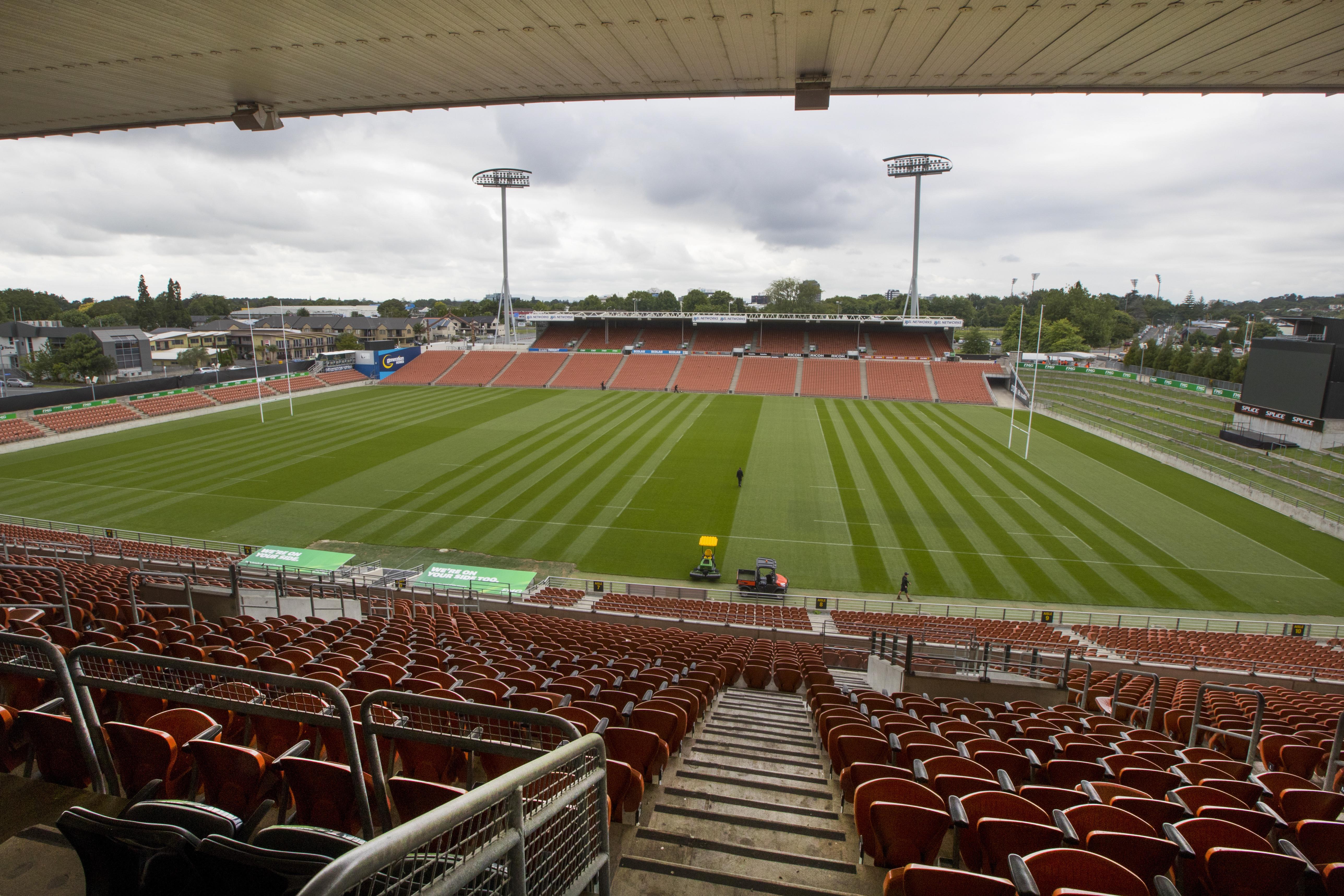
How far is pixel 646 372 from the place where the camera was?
204 ft

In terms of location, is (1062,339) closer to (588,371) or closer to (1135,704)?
(588,371)

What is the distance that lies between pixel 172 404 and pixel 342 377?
55.7 ft

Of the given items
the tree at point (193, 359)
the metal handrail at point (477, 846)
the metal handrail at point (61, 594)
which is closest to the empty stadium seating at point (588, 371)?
the tree at point (193, 359)

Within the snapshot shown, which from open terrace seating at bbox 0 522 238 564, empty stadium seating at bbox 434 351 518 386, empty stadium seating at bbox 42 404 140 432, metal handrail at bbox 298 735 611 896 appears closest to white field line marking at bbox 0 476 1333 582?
open terrace seating at bbox 0 522 238 564

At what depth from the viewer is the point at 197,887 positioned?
5.93ft

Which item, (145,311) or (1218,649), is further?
(145,311)

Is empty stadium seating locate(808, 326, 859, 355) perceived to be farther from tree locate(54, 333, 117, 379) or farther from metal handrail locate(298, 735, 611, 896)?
tree locate(54, 333, 117, 379)

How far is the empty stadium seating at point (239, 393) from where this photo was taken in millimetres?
48531

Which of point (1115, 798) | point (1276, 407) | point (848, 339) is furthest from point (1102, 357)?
point (1115, 798)

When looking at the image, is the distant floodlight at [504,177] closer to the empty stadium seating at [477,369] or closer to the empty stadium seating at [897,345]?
the empty stadium seating at [477,369]

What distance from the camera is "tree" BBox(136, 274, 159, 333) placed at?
351 feet

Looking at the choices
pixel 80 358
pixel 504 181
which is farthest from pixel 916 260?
pixel 80 358

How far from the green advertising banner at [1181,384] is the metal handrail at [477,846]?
192 ft

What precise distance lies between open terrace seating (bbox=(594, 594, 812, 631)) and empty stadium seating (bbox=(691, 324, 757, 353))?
5377 cm
